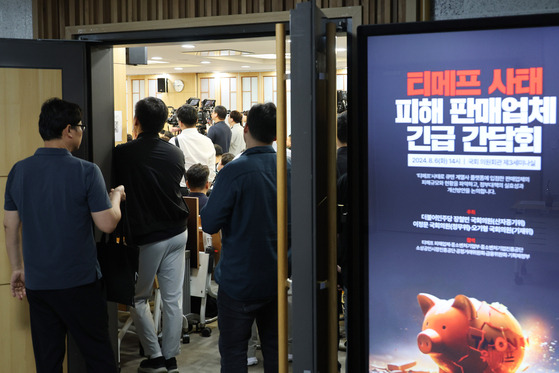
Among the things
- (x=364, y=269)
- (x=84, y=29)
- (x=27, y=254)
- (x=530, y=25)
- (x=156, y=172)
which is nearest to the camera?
(x=530, y=25)

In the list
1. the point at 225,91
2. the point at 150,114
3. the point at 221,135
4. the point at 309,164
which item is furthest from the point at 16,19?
the point at 225,91

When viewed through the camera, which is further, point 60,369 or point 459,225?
point 60,369

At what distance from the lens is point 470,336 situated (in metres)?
2.14

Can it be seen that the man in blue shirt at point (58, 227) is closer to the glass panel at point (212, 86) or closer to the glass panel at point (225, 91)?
the glass panel at point (225, 91)

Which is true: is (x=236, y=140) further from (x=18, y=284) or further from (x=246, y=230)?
(x=246, y=230)

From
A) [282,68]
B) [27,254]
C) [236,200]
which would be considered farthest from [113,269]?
[282,68]

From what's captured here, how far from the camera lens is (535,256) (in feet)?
6.72

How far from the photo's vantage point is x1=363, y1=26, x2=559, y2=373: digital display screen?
2037 millimetres

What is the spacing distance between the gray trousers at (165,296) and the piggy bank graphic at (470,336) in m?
1.98

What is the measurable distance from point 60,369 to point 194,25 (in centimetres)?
170

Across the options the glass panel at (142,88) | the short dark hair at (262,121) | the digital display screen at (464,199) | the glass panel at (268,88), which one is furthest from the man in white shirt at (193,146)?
the glass panel at (142,88)

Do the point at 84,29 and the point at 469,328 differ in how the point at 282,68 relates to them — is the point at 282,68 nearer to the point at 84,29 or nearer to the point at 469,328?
the point at 469,328

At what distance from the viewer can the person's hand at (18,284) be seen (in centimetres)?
318

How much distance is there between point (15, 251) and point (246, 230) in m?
1.14
